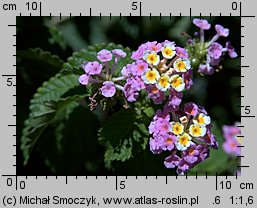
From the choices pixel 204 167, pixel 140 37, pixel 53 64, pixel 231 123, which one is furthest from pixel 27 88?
pixel 231 123

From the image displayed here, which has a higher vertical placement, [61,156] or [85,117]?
[85,117]

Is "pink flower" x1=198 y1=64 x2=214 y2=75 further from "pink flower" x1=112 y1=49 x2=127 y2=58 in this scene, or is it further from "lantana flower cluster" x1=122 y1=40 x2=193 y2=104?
"pink flower" x1=112 y1=49 x2=127 y2=58

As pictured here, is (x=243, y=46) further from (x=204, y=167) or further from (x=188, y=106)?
(x=188, y=106)

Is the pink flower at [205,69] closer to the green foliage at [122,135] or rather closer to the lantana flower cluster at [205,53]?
the lantana flower cluster at [205,53]

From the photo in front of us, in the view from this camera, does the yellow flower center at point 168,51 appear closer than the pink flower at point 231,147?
Yes

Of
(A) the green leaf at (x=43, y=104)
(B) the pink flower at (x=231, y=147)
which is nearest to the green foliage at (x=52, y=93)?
(A) the green leaf at (x=43, y=104)

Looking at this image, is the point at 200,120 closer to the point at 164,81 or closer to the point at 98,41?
the point at 164,81
